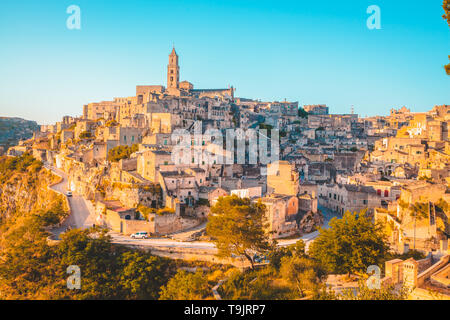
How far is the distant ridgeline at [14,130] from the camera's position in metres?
109

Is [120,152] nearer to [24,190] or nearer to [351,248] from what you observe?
[24,190]

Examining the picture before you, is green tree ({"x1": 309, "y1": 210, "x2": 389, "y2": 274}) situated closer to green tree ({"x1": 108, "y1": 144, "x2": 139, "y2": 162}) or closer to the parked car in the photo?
the parked car

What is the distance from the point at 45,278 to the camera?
864 inches

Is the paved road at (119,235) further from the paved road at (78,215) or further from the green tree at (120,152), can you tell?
the green tree at (120,152)

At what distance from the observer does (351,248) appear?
61.4 feet

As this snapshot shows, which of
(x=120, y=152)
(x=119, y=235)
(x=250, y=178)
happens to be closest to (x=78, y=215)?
(x=119, y=235)

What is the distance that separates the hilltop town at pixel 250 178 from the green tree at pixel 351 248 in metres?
2.32

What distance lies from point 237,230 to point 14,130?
129115 mm

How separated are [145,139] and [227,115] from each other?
24396 millimetres

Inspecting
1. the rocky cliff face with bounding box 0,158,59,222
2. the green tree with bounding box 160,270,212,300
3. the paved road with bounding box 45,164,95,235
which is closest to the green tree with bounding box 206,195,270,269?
the green tree with bounding box 160,270,212,300

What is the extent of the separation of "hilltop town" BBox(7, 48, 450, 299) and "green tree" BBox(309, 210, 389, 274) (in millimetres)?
2318
